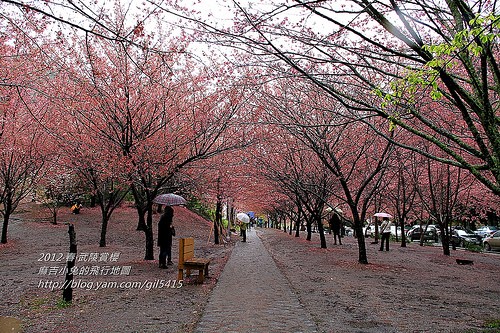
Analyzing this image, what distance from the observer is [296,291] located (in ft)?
26.9

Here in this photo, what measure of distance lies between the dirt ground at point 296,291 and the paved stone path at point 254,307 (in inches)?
8.8

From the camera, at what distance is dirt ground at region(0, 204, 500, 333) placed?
5.75m

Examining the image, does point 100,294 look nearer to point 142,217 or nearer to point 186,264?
point 186,264

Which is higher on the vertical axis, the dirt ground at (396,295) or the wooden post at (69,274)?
the wooden post at (69,274)

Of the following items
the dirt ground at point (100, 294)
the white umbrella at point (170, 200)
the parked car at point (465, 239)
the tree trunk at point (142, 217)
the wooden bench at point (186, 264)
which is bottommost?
the dirt ground at point (100, 294)

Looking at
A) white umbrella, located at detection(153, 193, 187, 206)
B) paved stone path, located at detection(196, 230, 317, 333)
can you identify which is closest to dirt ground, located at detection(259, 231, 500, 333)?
paved stone path, located at detection(196, 230, 317, 333)

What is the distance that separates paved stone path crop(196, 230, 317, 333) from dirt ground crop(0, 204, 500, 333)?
22cm

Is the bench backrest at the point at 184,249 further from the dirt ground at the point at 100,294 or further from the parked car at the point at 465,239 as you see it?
the parked car at the point at 465,239

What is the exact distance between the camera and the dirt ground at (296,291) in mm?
5754

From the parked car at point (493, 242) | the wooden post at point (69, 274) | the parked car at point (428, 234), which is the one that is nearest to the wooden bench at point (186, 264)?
the wooden post at point (69, 274)

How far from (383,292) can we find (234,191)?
43.4 feet

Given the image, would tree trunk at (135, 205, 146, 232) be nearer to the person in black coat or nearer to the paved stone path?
the person in black coat

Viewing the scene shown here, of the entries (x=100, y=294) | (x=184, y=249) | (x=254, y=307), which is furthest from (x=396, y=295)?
(x=100, y=294)

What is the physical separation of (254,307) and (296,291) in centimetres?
180
